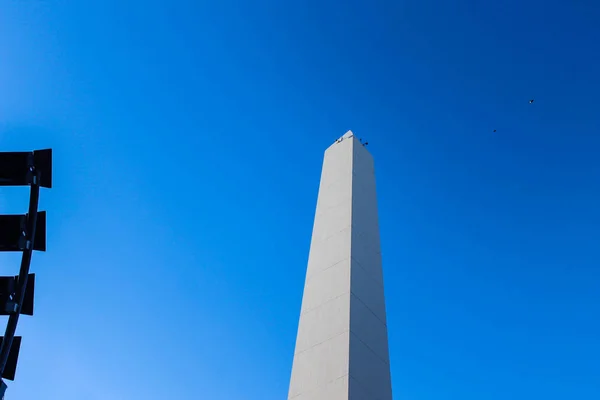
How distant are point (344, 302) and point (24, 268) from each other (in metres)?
10.6

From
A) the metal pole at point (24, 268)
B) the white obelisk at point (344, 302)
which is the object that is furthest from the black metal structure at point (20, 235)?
the white obelisk at point (344, 302)

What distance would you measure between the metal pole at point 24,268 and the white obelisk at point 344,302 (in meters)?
9.02

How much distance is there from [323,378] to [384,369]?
2.16 meters

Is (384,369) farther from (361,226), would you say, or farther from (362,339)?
(361,226)

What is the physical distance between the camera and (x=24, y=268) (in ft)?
22.2

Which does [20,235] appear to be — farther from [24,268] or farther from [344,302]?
[344,302]

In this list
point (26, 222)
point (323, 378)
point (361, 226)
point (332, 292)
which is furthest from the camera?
point (361, 226)

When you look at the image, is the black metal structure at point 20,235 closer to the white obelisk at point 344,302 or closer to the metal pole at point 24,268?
the metal pole at point 24,268

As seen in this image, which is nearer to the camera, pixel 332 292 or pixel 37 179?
pixel 37 179

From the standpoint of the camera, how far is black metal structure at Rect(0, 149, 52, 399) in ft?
21.3

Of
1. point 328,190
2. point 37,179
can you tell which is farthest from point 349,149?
point 37,179

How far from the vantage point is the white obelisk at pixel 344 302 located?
46.1ft

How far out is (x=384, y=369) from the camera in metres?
15.0

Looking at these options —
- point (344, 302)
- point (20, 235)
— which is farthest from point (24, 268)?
point (344, 302)
